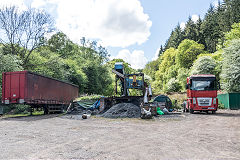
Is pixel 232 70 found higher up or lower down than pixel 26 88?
higher up

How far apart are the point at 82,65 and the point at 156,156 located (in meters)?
38.3

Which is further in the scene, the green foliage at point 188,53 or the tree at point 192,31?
the tree at point 192,31

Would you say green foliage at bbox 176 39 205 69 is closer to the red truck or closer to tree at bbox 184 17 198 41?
tree at bbox 184 17 198 41

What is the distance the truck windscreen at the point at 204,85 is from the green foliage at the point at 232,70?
393 inches

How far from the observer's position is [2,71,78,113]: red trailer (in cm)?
1683

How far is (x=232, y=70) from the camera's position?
27156mm

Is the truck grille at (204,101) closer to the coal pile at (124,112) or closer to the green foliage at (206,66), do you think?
the coal pile at (124,112)

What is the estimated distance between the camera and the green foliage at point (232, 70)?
26811 millimetres

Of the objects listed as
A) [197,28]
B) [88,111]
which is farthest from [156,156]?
[197,28]

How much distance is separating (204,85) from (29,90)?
14.2 metres

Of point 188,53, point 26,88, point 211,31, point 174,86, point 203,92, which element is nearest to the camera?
point 26,88

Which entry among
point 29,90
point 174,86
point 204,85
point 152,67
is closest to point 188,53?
point 174,86

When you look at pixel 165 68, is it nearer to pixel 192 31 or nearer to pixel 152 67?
pixel 192 31

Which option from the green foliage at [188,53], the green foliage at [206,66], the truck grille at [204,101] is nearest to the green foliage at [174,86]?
the green foliage at [188,53]
